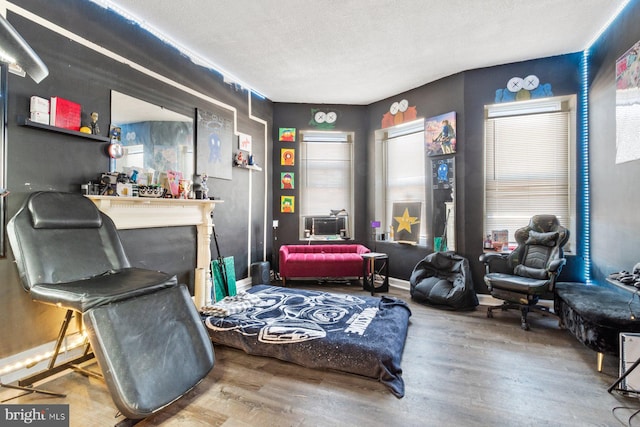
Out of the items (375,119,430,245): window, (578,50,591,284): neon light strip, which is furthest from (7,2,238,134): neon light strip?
(578,50,591,284): neon light strip

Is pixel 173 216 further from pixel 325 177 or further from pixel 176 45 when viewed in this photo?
pixel 325 177

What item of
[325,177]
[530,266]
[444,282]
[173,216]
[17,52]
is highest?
[325,177]

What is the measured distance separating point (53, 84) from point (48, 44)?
0.28 m

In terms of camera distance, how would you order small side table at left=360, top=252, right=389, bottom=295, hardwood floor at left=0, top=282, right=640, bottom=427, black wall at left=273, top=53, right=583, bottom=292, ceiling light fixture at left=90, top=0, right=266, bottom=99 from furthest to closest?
small side table at left=360, top=252, right=389, bottom=295, black wall at left=273, top=53, right=583, bottom=292, ceiling light fixture at left=90, top=0, right=266, bottom=99, hardwood floor at left=0, top=282, right=640, bottom=427

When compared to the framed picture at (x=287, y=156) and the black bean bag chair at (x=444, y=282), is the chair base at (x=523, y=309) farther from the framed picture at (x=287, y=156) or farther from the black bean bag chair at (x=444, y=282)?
the framed picture at (x=287, y=156)

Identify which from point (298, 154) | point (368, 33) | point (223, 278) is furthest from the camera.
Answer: point (298, 154)

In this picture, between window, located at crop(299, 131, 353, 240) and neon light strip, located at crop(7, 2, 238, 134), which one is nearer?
neon light strip, located at crop(7, 2, 238, 134)

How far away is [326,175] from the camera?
17.0ft

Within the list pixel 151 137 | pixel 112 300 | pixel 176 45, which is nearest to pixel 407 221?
pixel 151 137

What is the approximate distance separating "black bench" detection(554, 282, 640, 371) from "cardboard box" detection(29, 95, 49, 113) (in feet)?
13.8

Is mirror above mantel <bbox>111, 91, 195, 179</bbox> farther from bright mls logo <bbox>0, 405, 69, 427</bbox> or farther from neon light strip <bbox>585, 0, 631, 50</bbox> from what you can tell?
neon light strip <bbox>585, 0, 631, 50</bbox>

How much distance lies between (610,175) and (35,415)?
4804mm

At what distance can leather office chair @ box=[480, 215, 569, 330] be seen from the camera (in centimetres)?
293

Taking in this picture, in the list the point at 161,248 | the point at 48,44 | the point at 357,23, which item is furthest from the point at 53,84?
the point at 357,23
